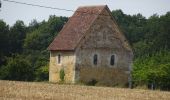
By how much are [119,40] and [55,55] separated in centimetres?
707

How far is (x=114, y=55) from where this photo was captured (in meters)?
58.2

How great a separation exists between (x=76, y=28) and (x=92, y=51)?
121 inches

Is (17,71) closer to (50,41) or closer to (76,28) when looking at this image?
(76,28)

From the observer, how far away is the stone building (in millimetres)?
56094

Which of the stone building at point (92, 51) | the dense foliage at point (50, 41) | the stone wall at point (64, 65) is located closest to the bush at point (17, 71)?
the dense foliage at point (50, 41)

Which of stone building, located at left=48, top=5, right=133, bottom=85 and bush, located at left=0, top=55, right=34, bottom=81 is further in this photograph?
bush, located at left=0, top=55, right=34, bottom=81

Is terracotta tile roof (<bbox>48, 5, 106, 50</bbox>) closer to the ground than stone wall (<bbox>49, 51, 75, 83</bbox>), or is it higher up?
higher up

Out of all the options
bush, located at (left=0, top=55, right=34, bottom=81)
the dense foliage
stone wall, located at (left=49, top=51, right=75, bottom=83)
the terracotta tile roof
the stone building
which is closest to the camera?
the stone building

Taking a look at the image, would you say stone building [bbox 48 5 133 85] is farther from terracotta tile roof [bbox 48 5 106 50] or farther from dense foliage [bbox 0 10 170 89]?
dense foliage [bbox 0 10 170 89]

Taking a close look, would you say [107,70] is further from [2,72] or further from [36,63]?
[36,63]

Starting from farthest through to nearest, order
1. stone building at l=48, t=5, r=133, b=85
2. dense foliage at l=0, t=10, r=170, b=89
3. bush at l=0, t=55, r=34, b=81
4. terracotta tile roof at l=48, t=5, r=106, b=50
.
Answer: bush at l=0, t=55, r=34, b=81 < dense foliage at l=0, t=10, r=170, b=89 < terracotta tile roof at l=48, t=5, r=106, b=50 < stone building at l=48, t=5, r=133, b=85

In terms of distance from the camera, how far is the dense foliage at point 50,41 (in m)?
62.4

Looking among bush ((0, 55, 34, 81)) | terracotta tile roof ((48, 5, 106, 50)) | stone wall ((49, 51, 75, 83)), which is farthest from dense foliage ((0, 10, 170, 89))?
terracotta tile roof ((48, 5, 106, 50))

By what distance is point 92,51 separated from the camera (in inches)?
2239
